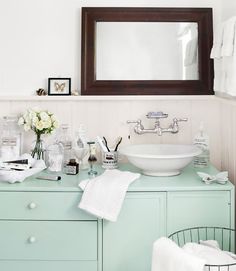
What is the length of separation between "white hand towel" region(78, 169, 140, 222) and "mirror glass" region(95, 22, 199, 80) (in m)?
0.73

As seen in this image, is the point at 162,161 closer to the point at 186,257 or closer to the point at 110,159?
the point at 110,159

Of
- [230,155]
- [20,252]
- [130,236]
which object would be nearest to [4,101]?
[20,252]

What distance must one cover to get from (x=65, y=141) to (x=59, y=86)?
32cm

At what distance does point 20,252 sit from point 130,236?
0.54 meters

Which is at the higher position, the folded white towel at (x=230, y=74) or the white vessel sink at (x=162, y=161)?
the folded white towel at (x=230, y=74)

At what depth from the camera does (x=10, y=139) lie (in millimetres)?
2535

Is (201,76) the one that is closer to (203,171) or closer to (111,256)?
(203,171)

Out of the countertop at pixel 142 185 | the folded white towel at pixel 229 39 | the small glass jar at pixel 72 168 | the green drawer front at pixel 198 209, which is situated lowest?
the green drawer front at pixel 198 209

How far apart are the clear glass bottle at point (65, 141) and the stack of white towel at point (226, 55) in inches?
34.8

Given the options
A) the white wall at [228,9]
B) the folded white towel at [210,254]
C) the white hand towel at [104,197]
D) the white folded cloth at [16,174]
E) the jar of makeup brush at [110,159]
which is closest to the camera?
the folded white towel at [210,254]

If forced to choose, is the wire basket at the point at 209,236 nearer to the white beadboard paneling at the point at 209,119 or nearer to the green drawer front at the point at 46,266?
the green drawer front at the point at 46,266

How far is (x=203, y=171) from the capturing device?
2439 millimetres

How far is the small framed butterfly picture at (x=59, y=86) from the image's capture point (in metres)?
2.59

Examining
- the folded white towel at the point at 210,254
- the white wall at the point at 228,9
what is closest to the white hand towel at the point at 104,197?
the folded white towel at the point at 210,254
